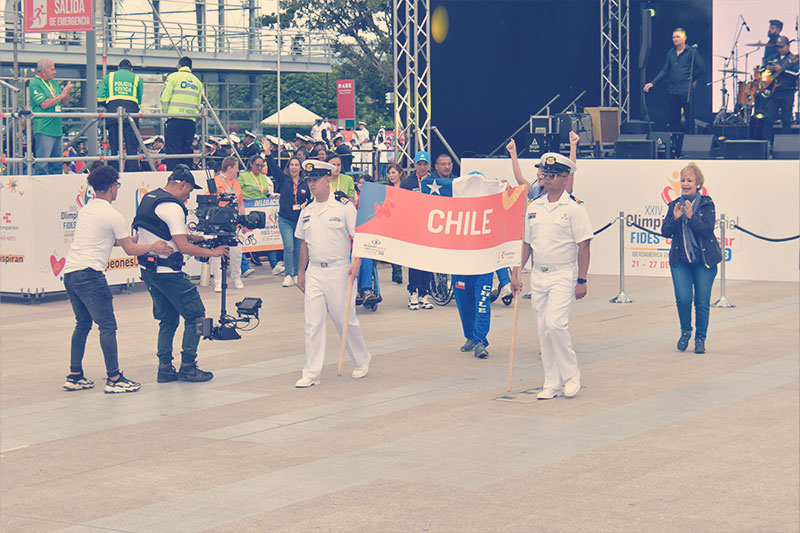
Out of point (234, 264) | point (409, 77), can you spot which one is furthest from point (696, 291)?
point (409, 77)

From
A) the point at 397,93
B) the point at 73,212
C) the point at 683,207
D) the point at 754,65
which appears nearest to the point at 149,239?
the point at 683,207

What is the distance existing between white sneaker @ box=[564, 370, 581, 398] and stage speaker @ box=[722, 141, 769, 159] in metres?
11.8

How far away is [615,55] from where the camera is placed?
27984 millimetres

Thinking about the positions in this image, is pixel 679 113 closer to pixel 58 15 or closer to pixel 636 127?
pixel 636 127

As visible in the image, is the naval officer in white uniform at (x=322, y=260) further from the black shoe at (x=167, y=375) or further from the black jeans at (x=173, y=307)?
the black shoe at (x=167, y=375)

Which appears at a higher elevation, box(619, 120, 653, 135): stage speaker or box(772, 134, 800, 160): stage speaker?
box(619, 120, 653, 135): stage speaker

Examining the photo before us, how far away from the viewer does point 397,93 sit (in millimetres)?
23344

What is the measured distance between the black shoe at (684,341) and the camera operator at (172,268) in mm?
4888

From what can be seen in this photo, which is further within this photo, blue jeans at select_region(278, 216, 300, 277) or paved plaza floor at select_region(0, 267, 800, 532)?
blue jeans at select_region(278, 216, 300, 277)

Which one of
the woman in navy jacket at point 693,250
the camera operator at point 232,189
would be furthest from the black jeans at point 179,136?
the woman in navy jacket at point 693,250

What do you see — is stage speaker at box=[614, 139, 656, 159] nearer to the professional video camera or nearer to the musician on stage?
the musician on stage

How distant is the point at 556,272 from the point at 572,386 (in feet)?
3.32

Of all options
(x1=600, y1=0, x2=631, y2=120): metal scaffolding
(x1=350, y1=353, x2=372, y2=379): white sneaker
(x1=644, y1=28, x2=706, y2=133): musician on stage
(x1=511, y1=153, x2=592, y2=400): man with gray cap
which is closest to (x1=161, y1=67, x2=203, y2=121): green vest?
(x1=644, y1=28, x2=706, y2=133): musician on stage

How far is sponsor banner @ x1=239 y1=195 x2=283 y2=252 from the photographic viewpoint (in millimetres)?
20581
